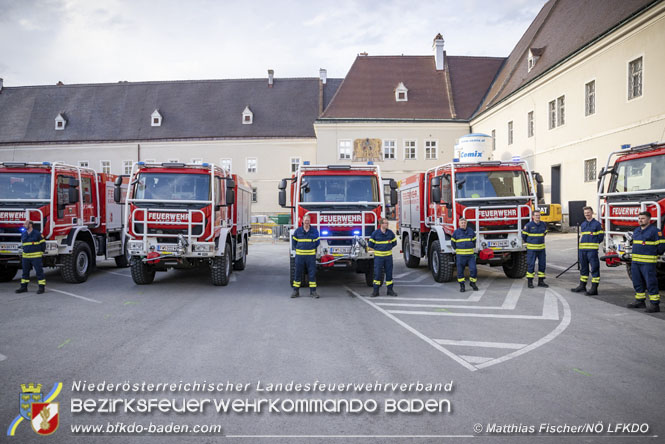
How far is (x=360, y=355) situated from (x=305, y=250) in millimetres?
4593

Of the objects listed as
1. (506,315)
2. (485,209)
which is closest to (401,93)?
(485,209)

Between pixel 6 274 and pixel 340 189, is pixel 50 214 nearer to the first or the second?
pixel 6 274

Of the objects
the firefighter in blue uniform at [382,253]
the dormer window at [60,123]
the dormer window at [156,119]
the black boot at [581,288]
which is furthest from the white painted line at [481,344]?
the dormer window at [60,123]

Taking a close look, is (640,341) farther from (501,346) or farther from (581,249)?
(581,249)

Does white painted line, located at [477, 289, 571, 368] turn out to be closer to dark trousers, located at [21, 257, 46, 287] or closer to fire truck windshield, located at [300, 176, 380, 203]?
fire truck windshield, located at [300, 176, 380, 203]

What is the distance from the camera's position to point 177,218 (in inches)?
444

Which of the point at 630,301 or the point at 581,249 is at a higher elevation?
the point at 581,249

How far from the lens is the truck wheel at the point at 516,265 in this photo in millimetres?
12812

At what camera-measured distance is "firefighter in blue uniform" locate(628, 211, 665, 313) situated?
8.64 m

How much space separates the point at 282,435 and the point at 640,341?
18.3 feet

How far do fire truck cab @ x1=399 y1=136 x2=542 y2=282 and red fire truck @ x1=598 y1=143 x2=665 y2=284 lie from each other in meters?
1.72

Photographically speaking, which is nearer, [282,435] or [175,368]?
[282,435]

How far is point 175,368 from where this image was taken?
5.58 m

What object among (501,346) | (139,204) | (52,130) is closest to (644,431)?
(501,346)
